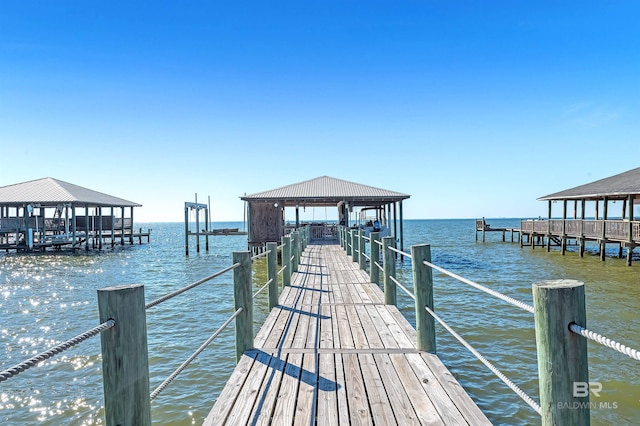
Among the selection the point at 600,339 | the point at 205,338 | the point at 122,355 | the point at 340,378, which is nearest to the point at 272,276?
the point at 340,378

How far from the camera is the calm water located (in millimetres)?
5562

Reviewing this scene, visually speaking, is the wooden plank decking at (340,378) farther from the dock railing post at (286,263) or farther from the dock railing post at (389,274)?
the dock railing post at (286,263)

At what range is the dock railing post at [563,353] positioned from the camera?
184cm

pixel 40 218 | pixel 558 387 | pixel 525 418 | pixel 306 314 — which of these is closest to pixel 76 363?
pixel 306 314

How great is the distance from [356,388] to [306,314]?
2.67 meters

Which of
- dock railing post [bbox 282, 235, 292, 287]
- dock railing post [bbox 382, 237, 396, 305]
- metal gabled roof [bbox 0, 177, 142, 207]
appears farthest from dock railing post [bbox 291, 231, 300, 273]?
metal gabled roof [bbox 0, 177, 142, 207]

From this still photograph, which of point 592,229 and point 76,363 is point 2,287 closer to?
point 76,363

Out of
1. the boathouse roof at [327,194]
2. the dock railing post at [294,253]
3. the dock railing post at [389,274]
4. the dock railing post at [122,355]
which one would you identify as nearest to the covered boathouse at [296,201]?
the boathouse roof at [327,194]

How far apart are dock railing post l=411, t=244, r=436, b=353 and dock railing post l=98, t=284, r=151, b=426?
2.76m

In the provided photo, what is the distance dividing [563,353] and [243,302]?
3143 millimetres

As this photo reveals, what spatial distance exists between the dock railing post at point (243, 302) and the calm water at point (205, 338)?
1.82 m

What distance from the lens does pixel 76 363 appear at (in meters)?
7.37

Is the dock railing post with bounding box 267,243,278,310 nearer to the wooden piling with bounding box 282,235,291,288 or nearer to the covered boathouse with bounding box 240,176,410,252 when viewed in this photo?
the wooden piling with bounding box 282,235,291,288

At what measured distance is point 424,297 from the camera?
411cm
